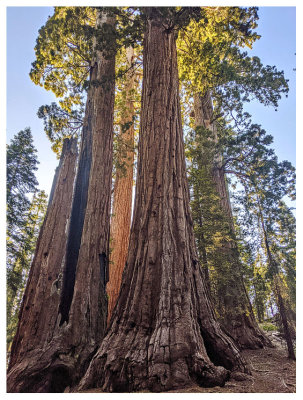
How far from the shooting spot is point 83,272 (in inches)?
148

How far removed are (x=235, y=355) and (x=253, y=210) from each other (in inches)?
156

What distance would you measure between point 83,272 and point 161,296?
157cm

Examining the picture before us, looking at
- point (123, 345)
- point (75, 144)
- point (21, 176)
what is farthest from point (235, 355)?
point (21, 176)

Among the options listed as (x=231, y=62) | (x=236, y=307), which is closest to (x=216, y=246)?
(x=236, y=307)

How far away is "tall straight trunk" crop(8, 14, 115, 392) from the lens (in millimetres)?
2912

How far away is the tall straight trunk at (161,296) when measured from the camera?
7.29 ft

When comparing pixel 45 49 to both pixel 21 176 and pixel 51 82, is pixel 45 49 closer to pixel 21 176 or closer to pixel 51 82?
pixel 51 82

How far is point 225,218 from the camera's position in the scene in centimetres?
698

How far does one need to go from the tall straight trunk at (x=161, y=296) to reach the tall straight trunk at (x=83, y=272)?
2.41ft

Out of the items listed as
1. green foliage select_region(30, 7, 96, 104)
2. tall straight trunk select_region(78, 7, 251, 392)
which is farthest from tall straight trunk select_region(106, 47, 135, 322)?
tall straight trunk select_region(78, 7, 251, 392)

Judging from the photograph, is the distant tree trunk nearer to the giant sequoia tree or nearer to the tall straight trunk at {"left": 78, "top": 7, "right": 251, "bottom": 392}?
the giant sequoia tree

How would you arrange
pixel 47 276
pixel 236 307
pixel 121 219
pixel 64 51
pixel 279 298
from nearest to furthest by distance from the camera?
pixel 279 298 → pixel 47 276 → pixel 236 307 → pixel 64 51 → pixel 121 219

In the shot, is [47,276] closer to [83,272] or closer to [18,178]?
[83,272]

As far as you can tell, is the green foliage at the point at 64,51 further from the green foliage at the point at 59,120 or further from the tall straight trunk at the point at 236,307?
the tall straight trunk at the point at 236,307
